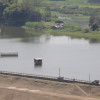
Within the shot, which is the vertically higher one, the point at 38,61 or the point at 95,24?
the point at 95,24

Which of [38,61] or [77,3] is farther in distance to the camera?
[77,3]

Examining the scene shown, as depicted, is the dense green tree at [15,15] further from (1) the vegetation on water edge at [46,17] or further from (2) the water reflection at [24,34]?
(2) the water reflection at [24,34]

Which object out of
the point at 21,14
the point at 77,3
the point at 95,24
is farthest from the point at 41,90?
the point at 77,3

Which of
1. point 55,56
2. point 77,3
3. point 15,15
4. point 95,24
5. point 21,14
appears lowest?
point 55,56

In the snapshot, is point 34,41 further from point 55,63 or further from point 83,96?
point 83,96

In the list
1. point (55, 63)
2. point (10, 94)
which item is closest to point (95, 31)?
point (55, 63)

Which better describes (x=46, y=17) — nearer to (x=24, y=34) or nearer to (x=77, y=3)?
(x=24, y=34)

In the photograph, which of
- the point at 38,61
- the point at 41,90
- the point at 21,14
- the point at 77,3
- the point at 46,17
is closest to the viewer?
the point at 41,90
